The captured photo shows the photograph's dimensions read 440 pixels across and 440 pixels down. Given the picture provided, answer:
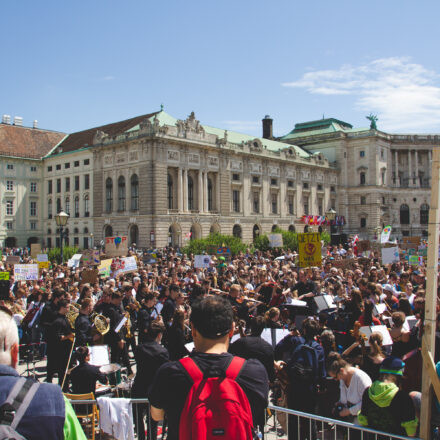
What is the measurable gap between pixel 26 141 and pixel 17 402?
66.1 meters

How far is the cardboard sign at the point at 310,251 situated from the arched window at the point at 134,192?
35.0 meters

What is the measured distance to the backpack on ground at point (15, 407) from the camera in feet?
7.69

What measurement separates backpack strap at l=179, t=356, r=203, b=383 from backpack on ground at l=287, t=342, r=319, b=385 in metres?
3.35

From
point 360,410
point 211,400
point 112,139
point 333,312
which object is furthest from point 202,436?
point 112,139

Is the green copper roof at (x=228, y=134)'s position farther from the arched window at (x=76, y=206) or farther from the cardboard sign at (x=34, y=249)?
the cardboard sign at (x=34, y=249)

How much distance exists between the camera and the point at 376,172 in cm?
7481

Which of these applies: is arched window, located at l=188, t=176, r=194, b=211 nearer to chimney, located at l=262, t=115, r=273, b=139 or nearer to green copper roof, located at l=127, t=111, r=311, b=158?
green copper roof, located at l=127, t=111, r=311, b=158

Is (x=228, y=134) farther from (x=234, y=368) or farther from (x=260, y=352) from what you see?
(x=234, y=368)

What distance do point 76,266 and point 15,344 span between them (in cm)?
2349

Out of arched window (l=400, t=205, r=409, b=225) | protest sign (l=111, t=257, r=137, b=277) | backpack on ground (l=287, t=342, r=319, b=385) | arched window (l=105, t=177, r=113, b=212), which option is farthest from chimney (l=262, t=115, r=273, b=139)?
backpack on ground (l=287, t=342, r=319, b=385)

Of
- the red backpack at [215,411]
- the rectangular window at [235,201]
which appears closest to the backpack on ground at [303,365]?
the red backpack at [215,411]

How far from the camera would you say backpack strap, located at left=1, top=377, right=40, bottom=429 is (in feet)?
7.79

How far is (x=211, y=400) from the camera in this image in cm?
291

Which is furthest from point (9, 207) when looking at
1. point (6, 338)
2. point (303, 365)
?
point (6, 338)
